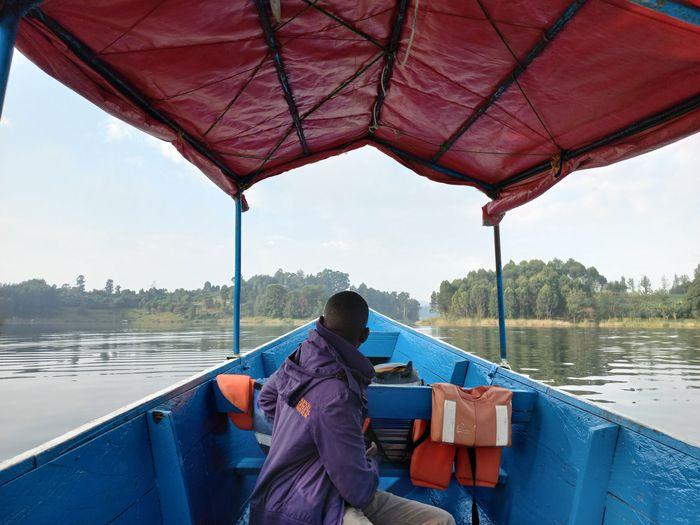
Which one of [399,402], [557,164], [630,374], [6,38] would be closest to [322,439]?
[399,402]

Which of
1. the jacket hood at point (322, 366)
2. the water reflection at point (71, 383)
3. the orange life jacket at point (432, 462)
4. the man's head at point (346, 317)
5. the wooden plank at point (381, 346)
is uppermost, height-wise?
the man's head at point (346, 317)

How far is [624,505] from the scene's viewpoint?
177 cm

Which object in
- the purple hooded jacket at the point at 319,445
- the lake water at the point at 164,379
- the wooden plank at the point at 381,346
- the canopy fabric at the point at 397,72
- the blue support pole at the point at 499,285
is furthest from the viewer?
the lake water at the point at 164,379

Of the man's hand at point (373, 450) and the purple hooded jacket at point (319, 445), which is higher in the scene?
the purple hooded jacket at point (319, 445)

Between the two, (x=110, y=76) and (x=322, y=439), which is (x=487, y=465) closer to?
(x=322, y=439)

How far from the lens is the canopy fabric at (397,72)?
6.05 ft

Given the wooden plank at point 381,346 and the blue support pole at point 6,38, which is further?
the wooden plank at point 381,346

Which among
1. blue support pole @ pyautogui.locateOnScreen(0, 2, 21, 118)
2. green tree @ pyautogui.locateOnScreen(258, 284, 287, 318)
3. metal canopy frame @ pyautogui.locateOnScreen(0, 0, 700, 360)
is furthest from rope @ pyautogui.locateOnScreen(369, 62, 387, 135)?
green tree @ pyautogui.locateOnScreen(258, 284, 287, 318)

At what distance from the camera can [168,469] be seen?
1.94 meters

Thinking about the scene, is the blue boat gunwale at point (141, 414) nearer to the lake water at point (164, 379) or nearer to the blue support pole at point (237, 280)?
the blue support pole at point (237, 280)

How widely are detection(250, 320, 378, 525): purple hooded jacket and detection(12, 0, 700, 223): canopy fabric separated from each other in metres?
1.53

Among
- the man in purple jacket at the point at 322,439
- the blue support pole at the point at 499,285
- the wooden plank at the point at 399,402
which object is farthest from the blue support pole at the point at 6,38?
the blue support pole at the point at 499,285

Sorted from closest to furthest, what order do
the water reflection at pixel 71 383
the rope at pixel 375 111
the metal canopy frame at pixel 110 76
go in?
the metal canopy frame at pixel 110 76
the rope at pixel 375 111
the water reflection at pixel 71 383

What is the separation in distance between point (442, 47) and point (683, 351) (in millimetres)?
39190
